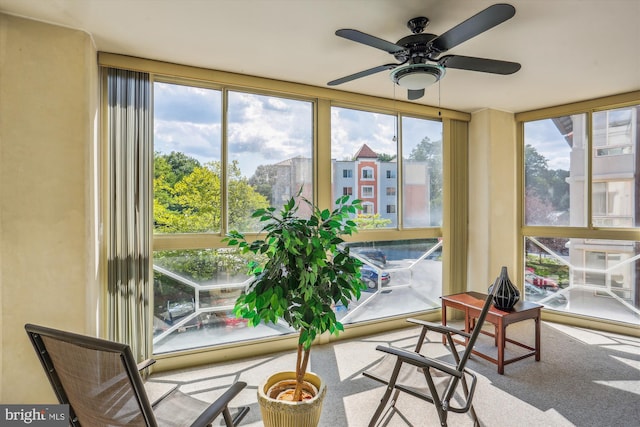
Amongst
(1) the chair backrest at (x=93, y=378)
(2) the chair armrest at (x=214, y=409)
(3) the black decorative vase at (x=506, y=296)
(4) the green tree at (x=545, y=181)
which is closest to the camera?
(1) the chair backrest at (x=93, y=378)

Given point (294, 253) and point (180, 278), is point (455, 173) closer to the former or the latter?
point (294, 253)

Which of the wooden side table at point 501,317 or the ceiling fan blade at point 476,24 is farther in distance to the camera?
the wooden side table at point 501,317

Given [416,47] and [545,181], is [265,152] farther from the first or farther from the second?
[545,181]

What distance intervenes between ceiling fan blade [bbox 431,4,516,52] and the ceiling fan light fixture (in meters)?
0.13

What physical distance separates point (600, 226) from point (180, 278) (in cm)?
476

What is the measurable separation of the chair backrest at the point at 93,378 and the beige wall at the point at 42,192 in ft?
4.01

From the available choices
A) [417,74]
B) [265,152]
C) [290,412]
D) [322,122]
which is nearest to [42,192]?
[265,152]

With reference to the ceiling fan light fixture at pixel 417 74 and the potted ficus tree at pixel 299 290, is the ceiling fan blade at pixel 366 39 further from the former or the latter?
→ the potted ficus tree at pixel 299 290

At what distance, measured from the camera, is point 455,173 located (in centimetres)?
438

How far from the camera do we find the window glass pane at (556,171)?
4.11 meters

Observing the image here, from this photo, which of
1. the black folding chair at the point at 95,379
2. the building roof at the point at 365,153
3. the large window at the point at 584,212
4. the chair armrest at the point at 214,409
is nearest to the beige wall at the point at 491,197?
the large window at the point at 584,212

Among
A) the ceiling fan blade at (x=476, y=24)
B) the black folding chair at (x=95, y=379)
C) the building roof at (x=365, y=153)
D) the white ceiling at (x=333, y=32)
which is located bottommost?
the black folding chair at (x=95, y=379)

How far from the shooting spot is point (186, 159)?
3.07 meters

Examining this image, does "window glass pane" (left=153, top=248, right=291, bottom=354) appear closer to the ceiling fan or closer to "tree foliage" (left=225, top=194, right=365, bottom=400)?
"tree foliage" (left=225, top=194, right=365, bottom=400)
